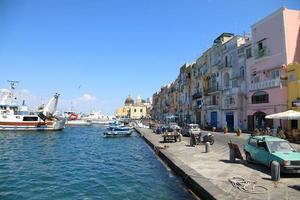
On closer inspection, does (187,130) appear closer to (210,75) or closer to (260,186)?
(210,75)

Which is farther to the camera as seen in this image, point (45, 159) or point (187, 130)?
point (187, 130)

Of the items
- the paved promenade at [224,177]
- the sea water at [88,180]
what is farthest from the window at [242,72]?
the paved promenade at [224,177]

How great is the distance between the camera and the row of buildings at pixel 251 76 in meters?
36.2

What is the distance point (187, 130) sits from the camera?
3950 centimetres

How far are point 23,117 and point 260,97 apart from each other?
161ft

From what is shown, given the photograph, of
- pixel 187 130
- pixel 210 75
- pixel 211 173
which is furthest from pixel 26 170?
pixel 210 75

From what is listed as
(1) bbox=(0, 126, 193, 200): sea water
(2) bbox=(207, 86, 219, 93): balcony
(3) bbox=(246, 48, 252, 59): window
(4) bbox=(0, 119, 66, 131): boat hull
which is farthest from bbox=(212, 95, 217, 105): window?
(1) bbox=(0, 126, 193, 200): sea water

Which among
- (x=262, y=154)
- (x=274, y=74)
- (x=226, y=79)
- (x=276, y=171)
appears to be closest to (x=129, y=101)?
(x=226, y=79)

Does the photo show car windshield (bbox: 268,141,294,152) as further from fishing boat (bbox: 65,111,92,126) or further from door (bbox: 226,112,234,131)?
fishing boat (bbox: 65,111,92,126)

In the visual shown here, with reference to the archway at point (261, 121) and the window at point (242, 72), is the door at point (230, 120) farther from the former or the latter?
the archway at point (261, 121)

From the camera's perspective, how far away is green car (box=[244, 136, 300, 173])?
42.1 ft

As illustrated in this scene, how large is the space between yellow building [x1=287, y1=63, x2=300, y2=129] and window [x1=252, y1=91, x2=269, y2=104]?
4.59m

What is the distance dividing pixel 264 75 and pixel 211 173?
95.2 ft

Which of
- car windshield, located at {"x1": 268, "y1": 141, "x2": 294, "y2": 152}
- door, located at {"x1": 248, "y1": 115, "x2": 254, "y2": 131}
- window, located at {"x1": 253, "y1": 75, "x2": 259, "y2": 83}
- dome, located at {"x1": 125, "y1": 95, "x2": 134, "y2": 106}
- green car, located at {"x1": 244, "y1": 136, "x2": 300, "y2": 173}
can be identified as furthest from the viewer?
dome, located at {"x1": 125, "y1": 95, "x2": 134, "y2": 106}
